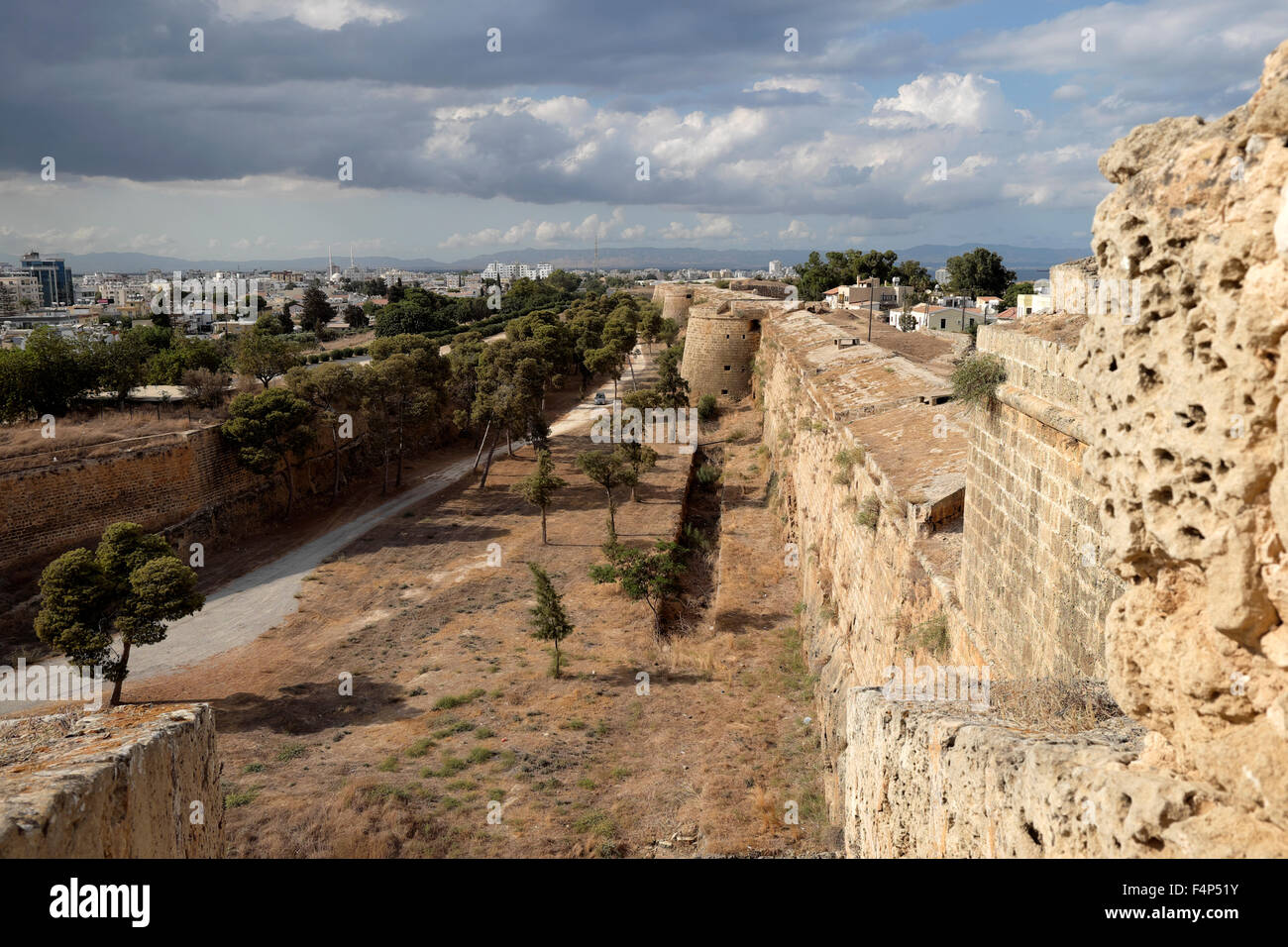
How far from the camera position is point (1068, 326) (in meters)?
5.80

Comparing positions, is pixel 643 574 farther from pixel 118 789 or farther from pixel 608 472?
pixel 118 789

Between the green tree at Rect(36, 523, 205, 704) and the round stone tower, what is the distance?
20.7 meters

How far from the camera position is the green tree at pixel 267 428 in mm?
21141

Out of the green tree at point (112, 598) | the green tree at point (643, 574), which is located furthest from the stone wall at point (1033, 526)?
the green tree at point (112, 598)

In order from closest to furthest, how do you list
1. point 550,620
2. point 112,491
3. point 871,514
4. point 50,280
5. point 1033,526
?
point 1033,526, point 871,514, point 550,620, point 112,491, point 50,280

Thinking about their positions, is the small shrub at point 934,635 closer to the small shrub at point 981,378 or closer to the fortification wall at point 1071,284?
the small shrub at point 981,378

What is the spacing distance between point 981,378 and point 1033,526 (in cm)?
120

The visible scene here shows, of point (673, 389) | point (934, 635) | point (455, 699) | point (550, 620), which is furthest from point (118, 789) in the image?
point (673, 389)

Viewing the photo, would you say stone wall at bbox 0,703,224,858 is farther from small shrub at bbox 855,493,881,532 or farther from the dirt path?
the dirt path

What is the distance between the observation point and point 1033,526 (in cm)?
516

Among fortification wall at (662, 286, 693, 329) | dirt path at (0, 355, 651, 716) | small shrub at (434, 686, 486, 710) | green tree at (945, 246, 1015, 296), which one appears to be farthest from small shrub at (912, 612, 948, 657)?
fortification wall at (662, 286, 693, 329)
